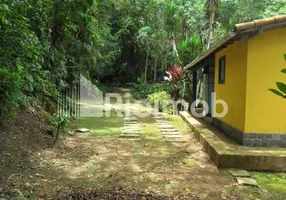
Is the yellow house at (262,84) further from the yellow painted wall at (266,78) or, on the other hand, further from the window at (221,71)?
the window at (221,71)

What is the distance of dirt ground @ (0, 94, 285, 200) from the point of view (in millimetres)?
3613

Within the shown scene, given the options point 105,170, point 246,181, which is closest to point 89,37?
point 105,170

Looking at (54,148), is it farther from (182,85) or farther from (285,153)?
(182,85)

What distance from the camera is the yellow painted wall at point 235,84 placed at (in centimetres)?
564

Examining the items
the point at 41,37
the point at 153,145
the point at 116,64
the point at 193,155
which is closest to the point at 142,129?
the point at 153,145

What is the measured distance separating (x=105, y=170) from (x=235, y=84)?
12.0 ft

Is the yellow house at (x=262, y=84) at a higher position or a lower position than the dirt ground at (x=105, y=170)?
higher

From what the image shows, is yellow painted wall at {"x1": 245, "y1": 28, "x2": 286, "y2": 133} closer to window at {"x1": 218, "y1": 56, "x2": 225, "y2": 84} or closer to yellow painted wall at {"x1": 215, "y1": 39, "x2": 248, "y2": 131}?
yellow painted wall at {"x1": 215, "y1": 39, "x2": 248, "y2": 131}

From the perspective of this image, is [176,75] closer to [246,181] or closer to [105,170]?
[105,170]

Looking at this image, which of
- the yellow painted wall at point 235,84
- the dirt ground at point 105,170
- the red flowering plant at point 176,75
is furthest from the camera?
the red flowering plant at point 176,75

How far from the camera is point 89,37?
11.6 meters

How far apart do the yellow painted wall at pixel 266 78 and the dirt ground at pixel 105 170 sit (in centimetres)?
149

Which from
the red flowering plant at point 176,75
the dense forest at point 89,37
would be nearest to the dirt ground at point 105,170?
the dense forest at point 89,37

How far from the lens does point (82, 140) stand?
22.7 feet
